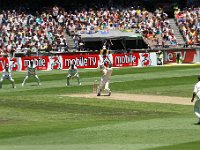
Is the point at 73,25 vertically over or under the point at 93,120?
over

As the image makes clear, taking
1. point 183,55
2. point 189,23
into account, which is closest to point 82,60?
point 183,55

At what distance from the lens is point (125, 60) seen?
69625 millimetres

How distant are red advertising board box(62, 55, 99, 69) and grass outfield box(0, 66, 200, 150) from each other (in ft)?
56.1

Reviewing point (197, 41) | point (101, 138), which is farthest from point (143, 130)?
point (197, 41)

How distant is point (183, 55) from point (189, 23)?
766 centimetres

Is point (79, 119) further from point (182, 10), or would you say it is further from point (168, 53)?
point (182, 10)

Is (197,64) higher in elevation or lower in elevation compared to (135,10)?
lower

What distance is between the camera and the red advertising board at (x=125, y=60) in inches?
2719

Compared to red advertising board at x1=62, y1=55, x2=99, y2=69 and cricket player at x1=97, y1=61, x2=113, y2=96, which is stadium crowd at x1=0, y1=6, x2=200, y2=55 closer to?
red advertising board at x1=62, y1=55, x2=99, y2=69

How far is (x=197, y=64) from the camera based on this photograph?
7238 centimetres

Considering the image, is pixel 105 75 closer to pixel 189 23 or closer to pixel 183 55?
pixel 183 55

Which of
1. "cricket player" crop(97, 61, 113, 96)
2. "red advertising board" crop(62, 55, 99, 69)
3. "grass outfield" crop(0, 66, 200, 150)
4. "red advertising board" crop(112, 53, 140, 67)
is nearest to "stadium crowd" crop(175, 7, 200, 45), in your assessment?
"red advertising board" crop(112, 53, 140, 67)

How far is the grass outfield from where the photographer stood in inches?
875

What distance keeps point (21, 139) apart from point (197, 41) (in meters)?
58.3
